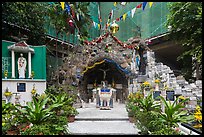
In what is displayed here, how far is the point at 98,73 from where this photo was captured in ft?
37.3

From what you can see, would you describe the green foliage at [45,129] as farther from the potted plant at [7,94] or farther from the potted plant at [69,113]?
the potted plant at [7,94]

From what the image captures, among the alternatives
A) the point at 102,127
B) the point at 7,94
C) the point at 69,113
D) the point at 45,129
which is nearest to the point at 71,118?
the point at 69,113

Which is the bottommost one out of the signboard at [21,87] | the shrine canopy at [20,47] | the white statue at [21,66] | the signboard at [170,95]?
the signboard at [170,95]

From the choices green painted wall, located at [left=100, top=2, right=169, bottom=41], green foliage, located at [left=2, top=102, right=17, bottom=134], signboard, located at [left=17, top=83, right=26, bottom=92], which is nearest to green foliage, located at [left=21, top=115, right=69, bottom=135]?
green foliage, located at [left=2, top=102, right=17, bottom=134]

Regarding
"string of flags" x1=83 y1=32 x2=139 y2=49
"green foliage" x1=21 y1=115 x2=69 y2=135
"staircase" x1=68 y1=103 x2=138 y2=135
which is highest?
"string of flags" x1=83 y1=32 x2=139 y2=49

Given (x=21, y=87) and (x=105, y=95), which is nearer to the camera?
(x=21, y=87)

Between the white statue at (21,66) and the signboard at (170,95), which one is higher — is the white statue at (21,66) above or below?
above

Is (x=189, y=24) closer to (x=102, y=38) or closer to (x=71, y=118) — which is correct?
(x=102, y=38)

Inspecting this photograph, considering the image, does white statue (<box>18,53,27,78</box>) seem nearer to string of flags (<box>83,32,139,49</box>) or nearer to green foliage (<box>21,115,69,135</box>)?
string of flags (<box>83,32,139,49</box>)

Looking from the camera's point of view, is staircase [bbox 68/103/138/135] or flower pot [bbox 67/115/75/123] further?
flower pot [bbox 67/115/75/123]

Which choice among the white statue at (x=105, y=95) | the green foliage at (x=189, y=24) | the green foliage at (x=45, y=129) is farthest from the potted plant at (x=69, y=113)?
the green foliage at (x=189, y=24)

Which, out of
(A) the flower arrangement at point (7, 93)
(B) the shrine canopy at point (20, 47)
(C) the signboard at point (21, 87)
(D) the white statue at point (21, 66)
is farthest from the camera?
(D) the white statue at point (21, 66)

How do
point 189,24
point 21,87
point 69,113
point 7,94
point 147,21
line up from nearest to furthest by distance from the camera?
point 69,113 < point 7,94 < point 21,87 < point 189,24 < point 147,21

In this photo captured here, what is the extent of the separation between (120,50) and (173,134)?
7169mm
